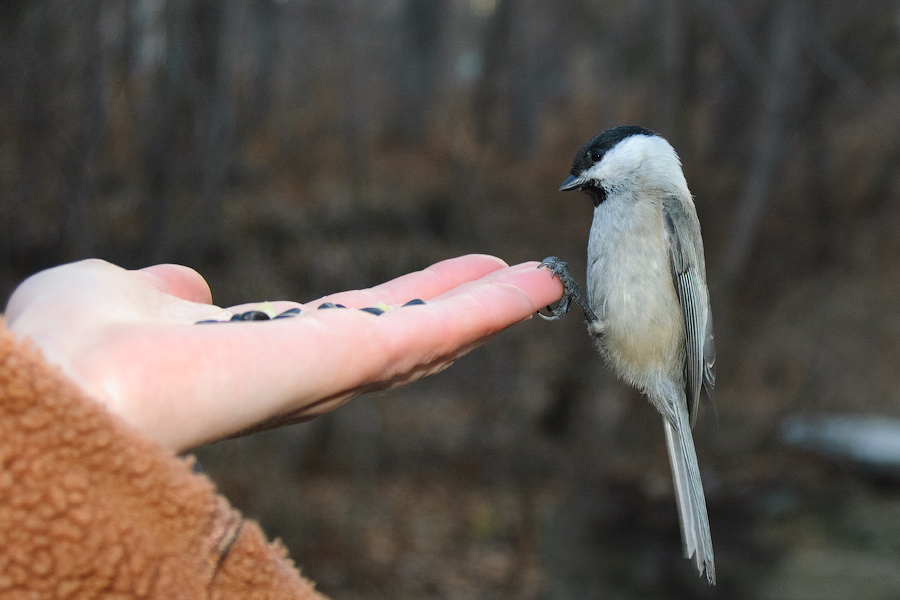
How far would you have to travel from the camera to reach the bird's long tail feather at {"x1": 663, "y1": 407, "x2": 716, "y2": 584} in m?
1.56

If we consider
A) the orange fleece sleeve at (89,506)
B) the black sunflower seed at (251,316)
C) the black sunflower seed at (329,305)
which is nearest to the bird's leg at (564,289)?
the black sunflower seed at (329,305)

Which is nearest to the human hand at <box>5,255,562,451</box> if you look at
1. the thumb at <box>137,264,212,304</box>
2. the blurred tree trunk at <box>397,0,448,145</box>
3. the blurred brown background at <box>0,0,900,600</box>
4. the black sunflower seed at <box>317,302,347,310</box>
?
the thumb at <box>137,264,212,304</box>

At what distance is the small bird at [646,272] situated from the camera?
189cm

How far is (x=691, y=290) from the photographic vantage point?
195 cm

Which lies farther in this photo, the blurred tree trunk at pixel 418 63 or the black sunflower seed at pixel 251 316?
the blurred tree trunk at pixel 418 63

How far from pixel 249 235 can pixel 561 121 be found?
4313 millimetres

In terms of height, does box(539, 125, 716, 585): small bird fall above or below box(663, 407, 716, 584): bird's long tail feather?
above

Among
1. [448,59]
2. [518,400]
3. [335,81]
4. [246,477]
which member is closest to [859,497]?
[518,400]

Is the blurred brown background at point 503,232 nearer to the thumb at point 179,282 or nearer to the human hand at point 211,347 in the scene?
the thumb at point 179,282

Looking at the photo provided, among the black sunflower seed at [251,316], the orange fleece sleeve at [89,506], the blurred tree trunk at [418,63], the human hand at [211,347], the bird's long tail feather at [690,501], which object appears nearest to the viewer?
the orange fleece sleeve at [89,506]

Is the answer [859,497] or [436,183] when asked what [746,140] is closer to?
[436,183]

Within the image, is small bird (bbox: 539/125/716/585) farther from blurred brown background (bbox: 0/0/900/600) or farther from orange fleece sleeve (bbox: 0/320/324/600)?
blurred brown background (bbox: 0/0/900/600)

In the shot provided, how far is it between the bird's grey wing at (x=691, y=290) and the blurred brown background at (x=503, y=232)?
1.40 meters

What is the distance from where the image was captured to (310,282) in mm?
4703
